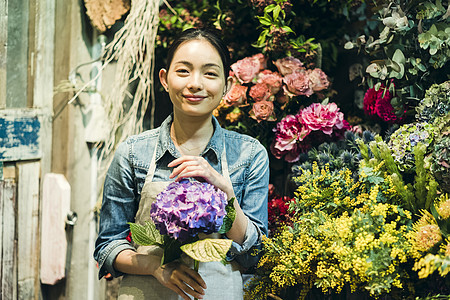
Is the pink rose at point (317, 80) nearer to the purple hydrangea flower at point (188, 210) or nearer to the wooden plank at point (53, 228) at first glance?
the purple hydrangea flower at point (188, 210)

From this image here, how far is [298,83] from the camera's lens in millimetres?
2537

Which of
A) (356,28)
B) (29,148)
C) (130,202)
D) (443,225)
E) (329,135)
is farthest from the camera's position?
(356,28)

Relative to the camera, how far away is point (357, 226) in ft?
5.50

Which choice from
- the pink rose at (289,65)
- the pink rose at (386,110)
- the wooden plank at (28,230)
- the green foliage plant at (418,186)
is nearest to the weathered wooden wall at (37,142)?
the wooden plank at (28,230)

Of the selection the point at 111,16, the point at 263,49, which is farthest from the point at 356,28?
the point at 111,16

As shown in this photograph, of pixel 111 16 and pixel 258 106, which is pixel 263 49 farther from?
pixel 111 16

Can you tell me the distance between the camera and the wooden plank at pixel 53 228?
2.74m

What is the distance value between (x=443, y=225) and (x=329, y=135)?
0.95 meters

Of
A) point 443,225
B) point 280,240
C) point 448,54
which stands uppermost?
point 448,54

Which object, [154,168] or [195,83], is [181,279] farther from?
[195,83]

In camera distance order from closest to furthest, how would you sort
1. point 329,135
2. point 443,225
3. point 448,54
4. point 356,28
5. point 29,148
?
point 443,225
point 448,54
point 329,135
point 29,148
point 356,28

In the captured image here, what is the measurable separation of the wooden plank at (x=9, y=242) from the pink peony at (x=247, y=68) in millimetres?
1157

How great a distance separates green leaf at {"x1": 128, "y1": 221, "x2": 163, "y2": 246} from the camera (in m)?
1.64

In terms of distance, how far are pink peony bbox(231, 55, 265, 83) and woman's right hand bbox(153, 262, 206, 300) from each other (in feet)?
3.86
